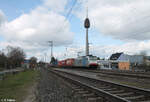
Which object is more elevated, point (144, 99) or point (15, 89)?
point (144, 99)

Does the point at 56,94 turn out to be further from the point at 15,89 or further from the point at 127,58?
the point at 127,58

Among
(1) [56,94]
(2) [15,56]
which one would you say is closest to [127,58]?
(2) [15,56]

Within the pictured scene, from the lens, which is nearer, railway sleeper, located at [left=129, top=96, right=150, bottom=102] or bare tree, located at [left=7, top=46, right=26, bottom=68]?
railway sleeper, located at [left=129, top=96, right=150, bottom=102]

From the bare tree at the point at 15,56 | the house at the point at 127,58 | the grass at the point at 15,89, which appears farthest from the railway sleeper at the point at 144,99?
the bare tree at the point at 15,56

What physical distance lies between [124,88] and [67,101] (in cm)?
304

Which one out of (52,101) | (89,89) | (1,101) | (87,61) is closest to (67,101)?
(52,101)

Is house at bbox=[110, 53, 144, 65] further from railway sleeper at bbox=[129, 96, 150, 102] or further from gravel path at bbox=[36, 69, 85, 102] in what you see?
Answer: railway sleeper at bbox=[129, 96, 150, 102]

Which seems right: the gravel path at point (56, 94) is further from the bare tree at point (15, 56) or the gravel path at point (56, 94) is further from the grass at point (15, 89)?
the bare tree at point (15, 56)

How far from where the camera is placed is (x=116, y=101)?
5902 mm

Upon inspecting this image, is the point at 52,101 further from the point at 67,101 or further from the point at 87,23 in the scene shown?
the point at 87,23

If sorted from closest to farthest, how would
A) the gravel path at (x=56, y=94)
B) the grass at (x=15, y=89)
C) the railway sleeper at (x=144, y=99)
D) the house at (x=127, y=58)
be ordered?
the railway sleeper at (x=144, y=99) → the gravel path at (x=56, y=94) → the grass at (x=15, y=89) → the house at (x=127, y=58)

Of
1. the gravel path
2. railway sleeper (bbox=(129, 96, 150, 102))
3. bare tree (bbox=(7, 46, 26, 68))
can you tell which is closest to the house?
bare tree (bbox=(7, 46, 26, 68))

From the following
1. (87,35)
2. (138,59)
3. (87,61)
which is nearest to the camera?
(87,61)

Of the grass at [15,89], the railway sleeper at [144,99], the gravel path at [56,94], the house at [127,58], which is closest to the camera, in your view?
the railway sleeper at [144,99]
